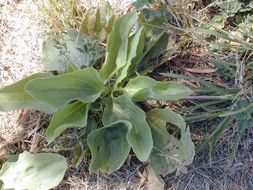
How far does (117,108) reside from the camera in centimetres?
176

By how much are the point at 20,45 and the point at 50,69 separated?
24cm

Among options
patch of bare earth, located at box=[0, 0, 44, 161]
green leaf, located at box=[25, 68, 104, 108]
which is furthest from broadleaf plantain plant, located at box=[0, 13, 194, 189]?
patch of bare earth, located at box=[0, 0, 44, 161]

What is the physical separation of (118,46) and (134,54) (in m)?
0.11

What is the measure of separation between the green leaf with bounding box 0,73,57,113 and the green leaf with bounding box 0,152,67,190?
19 cm

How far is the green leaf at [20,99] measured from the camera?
1753 mm

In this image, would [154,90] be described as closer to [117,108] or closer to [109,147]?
[117,108]

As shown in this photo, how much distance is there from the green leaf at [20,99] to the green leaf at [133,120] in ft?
0.71

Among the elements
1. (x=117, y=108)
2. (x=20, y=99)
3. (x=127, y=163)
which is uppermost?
(x=20, y=99)

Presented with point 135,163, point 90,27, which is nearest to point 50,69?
point 90,27

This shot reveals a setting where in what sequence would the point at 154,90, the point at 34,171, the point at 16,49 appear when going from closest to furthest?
the point at 154,90 < the point at 34,171 < the point at 16,49

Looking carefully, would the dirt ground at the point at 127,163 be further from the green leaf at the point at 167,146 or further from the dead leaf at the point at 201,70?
the dead leaf at the point at 201,70

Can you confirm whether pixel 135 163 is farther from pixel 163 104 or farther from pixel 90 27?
pixel 90 27

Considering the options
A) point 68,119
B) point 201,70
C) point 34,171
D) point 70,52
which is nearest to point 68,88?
point 68,119

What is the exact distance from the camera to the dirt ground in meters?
1.80
